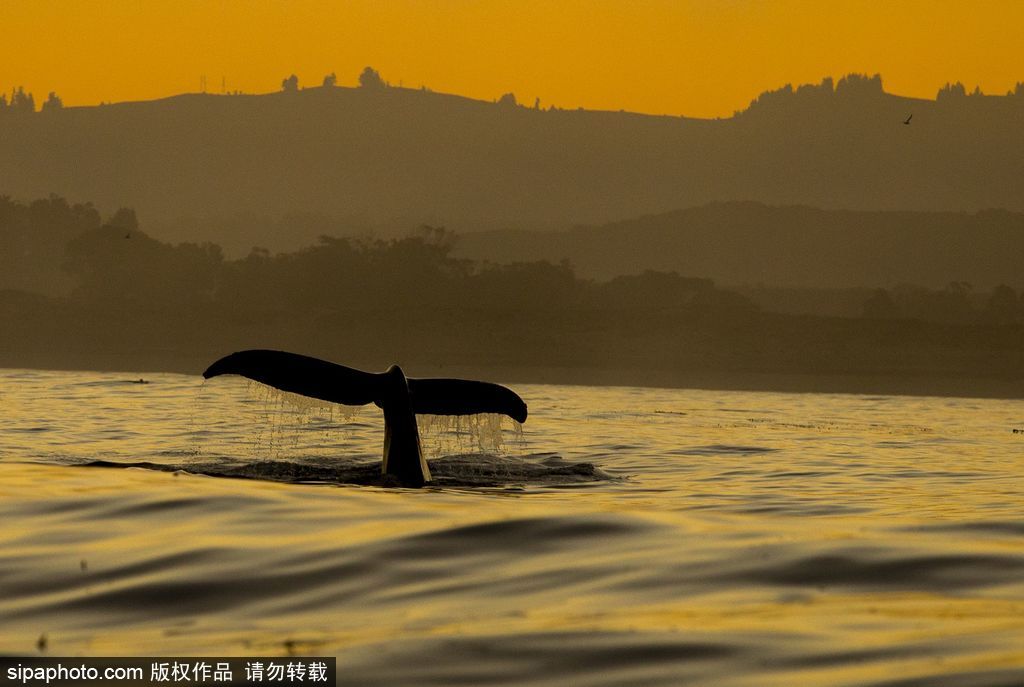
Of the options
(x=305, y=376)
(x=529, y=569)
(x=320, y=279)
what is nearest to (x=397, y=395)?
(x=305, y=376)

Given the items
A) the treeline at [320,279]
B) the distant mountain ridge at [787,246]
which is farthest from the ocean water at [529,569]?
the distant mountain ridge at [787,246]

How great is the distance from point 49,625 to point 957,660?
4273 mm

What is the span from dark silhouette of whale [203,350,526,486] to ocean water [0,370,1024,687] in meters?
0.38

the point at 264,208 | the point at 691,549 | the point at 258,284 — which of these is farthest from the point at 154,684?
the point at 264,208

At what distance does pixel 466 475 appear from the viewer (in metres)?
16.5

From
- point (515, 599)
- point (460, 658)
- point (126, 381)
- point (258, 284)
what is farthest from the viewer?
point (258, 284)

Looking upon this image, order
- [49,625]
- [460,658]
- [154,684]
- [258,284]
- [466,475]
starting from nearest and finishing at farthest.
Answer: [154,684]
[460,658]
[49,625]
[466,475]
[258,284]

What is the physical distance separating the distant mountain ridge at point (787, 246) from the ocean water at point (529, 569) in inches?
6547

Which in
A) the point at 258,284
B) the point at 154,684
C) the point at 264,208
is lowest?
the point at 154,684

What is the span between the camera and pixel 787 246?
7347 inches

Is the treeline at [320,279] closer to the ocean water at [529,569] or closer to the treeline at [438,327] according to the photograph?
the treeline at [438,327]

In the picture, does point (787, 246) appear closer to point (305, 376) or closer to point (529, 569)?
point (305, 376)

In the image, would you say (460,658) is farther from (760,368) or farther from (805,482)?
(760,368)

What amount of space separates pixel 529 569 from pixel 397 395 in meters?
6.35
